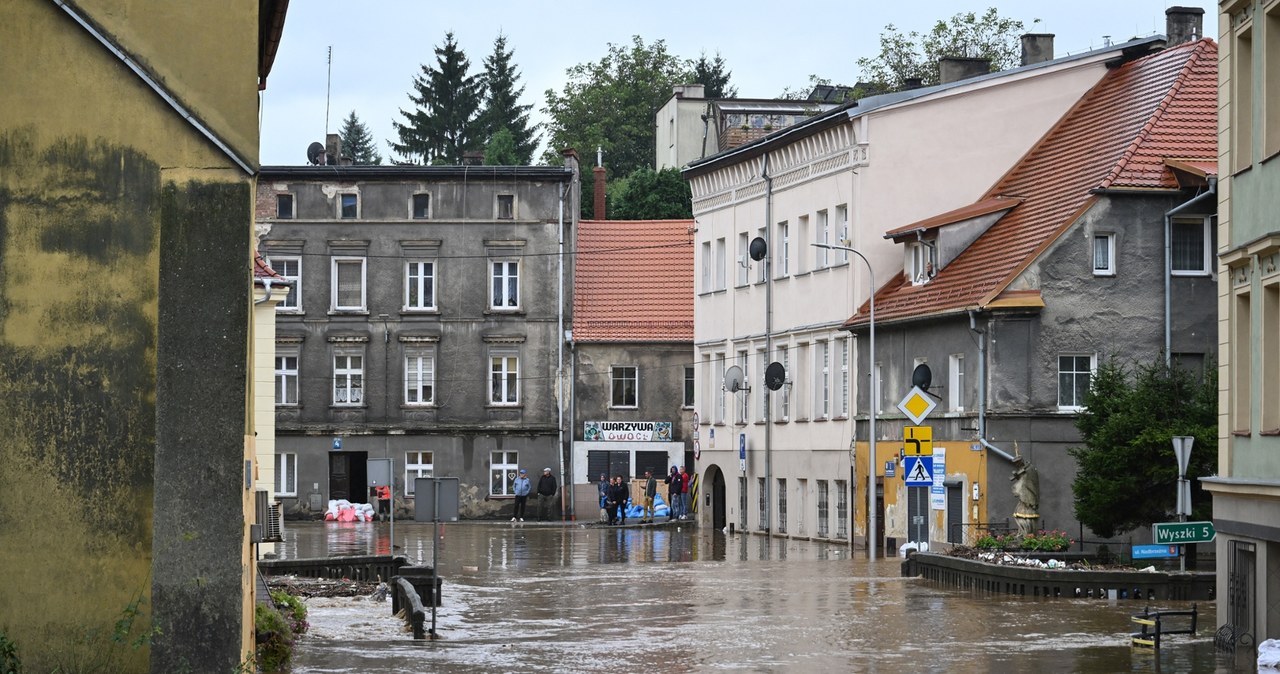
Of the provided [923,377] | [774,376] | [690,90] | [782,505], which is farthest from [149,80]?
[690,90]

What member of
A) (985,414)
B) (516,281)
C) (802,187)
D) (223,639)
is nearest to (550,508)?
(516,281)

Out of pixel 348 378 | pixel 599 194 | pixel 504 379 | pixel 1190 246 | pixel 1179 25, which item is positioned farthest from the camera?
pixel 599 194

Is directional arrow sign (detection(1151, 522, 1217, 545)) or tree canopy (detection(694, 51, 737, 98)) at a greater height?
tree canopy (detection(694, 51, 737, 98))

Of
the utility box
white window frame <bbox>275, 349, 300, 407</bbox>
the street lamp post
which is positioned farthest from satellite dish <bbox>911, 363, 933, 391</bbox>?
white window frame <bbox>275, 349, 300, 407</bbox>

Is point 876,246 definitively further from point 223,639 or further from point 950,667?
point 223,639

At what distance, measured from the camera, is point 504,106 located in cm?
10431

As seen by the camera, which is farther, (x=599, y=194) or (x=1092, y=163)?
(x=599, y=194)

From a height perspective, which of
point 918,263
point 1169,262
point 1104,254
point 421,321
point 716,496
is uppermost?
point 918,263

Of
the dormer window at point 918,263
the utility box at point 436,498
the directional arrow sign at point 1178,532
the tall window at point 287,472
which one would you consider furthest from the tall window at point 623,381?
the directional arrow sign at point 1178,532

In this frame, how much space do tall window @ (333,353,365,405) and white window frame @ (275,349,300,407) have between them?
4.49ft

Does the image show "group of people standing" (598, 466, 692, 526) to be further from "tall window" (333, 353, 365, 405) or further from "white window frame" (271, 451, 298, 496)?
"white window frame" (271, 451, 298, 496)

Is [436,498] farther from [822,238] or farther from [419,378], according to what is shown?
[419,378]

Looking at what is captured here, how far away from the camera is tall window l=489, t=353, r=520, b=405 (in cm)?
6750

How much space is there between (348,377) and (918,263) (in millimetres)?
27685
